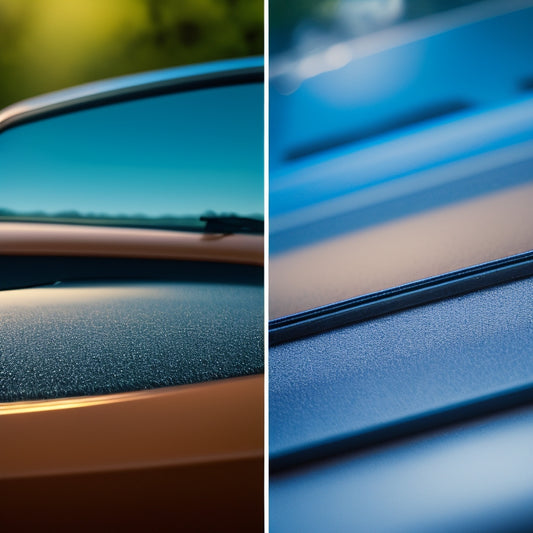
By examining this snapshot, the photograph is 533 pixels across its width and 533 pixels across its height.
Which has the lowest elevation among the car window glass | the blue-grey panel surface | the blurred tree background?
the blue-grey panel surface

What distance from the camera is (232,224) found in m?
0.92

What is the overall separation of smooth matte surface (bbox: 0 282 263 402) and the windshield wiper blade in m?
0.11

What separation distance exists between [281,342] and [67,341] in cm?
39

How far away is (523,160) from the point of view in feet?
2.98

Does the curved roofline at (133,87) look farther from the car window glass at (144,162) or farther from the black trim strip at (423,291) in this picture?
the black trim strip at (423,291)

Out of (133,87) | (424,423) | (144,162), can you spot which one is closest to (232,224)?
(144,162)

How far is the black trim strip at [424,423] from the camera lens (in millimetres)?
843

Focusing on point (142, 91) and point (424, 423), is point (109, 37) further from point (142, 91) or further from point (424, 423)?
point (424, 423)

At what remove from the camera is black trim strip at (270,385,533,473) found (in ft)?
2.77

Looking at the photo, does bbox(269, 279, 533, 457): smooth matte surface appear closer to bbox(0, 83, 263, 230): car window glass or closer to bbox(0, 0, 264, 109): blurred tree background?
bbox(0, 83, 263, 230): car window glass

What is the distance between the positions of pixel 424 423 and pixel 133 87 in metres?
0.82

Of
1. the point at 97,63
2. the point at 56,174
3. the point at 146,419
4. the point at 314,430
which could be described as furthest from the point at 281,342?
the point at 97,63

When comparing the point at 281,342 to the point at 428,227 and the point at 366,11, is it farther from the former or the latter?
the point at 366,11

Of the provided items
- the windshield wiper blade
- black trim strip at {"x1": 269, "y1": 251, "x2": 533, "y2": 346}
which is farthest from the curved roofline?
black trim strip at {"x1": 269, "y1": 251, "x2": 533, "y2": 346}
